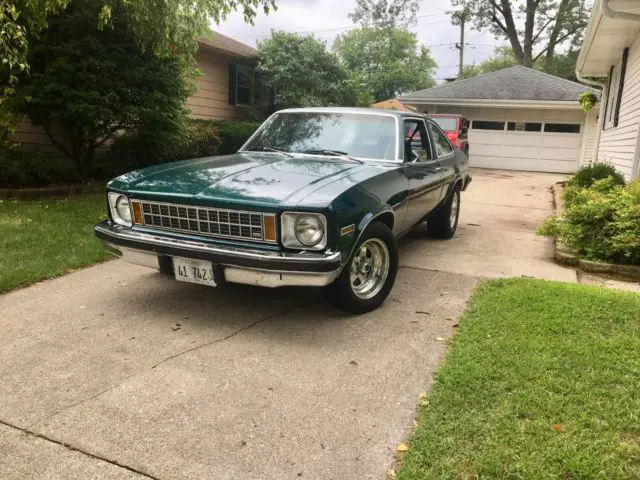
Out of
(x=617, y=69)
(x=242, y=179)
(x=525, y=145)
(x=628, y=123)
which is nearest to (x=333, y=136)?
(x=242, y=179)

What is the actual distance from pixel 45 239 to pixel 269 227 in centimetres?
386

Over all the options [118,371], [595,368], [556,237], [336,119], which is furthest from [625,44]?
[118,371]

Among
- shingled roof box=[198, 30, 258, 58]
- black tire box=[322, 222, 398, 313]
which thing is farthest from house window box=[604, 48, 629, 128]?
shingled roof box=[198, 30, 258, 58]

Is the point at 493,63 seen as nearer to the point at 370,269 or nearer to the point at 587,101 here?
the point at 587,101

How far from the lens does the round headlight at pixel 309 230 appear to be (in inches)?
134

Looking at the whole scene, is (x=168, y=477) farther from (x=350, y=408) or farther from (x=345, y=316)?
(x=345, y=316)

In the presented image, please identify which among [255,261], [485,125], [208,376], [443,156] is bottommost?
[208,376]

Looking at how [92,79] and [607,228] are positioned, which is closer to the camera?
[607,228]

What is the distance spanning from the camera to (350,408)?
2.82 m

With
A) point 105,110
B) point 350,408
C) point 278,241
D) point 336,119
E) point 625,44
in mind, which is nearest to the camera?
point 350,408

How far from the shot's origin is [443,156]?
6215 mm

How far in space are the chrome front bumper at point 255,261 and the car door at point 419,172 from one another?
172cm

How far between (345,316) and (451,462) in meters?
1.85

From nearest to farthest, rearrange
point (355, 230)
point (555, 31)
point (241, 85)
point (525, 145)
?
point (355, 230) < point (241, 85) < point (525, 145) < point (555, 31)
